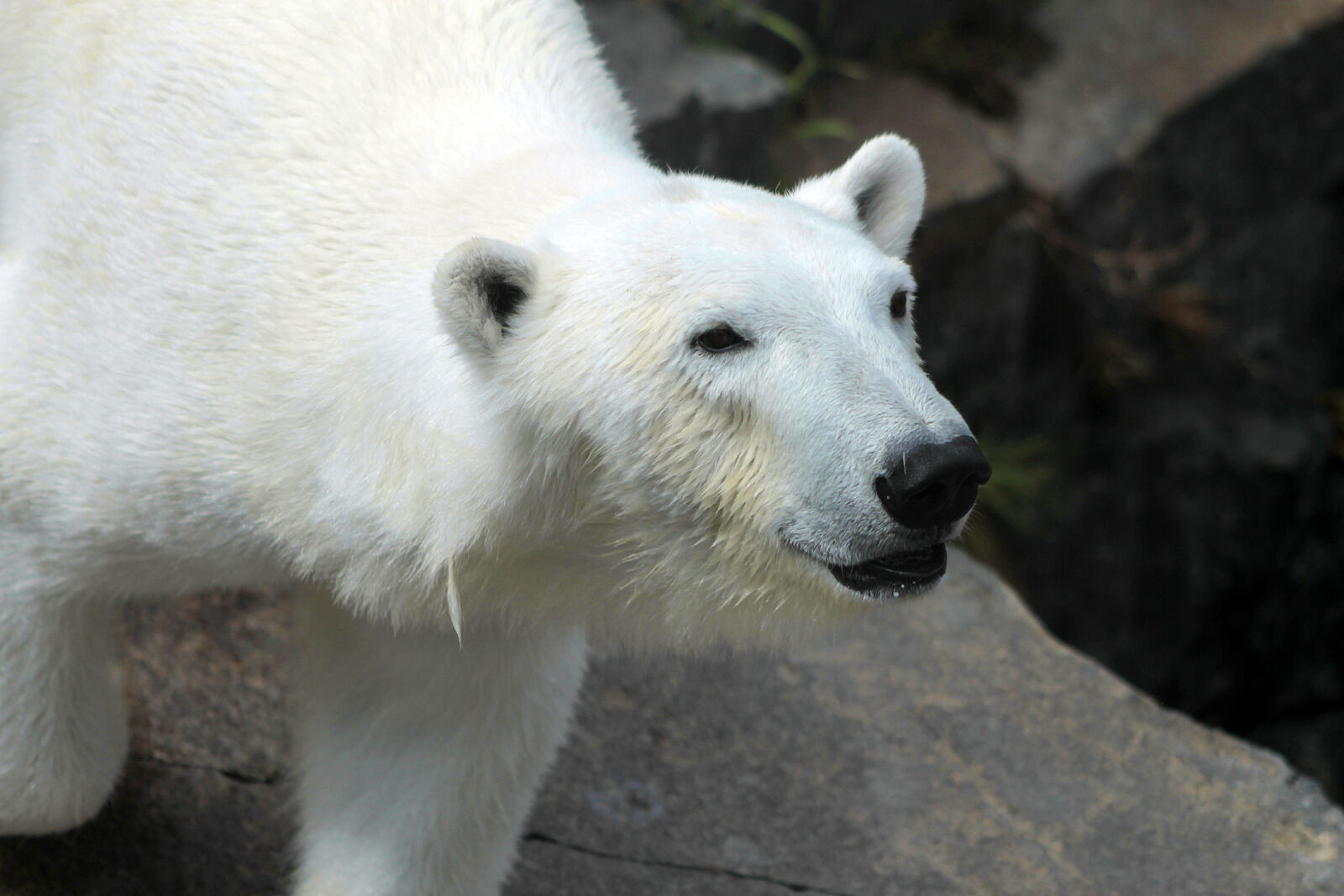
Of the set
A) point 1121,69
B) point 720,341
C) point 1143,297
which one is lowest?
point 1143,297

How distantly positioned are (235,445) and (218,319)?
7.2 inches

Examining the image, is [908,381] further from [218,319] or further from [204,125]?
[204,125]

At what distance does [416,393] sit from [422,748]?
0.68 meters

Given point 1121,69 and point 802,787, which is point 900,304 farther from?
point 1121,69

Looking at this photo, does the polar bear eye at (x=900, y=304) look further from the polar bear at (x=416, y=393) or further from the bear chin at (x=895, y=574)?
the bear chin at (x=895, y=574)

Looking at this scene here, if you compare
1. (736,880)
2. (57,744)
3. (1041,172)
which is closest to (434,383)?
(57,744)

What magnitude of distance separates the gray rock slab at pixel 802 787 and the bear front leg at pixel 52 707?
0.24 m

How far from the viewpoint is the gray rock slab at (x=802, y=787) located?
266 centimetres

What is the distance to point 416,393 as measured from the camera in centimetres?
175

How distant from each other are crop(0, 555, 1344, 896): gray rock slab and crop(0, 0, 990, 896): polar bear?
1.09 ft

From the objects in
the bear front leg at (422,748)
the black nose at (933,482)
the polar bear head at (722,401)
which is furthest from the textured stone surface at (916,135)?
the black nose at (933,482)

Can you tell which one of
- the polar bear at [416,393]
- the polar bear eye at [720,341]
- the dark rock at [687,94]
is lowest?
the dark rock at [687,94]

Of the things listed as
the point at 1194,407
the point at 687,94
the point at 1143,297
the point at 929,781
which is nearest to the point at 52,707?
the point at 929,781

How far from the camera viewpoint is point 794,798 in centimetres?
295
